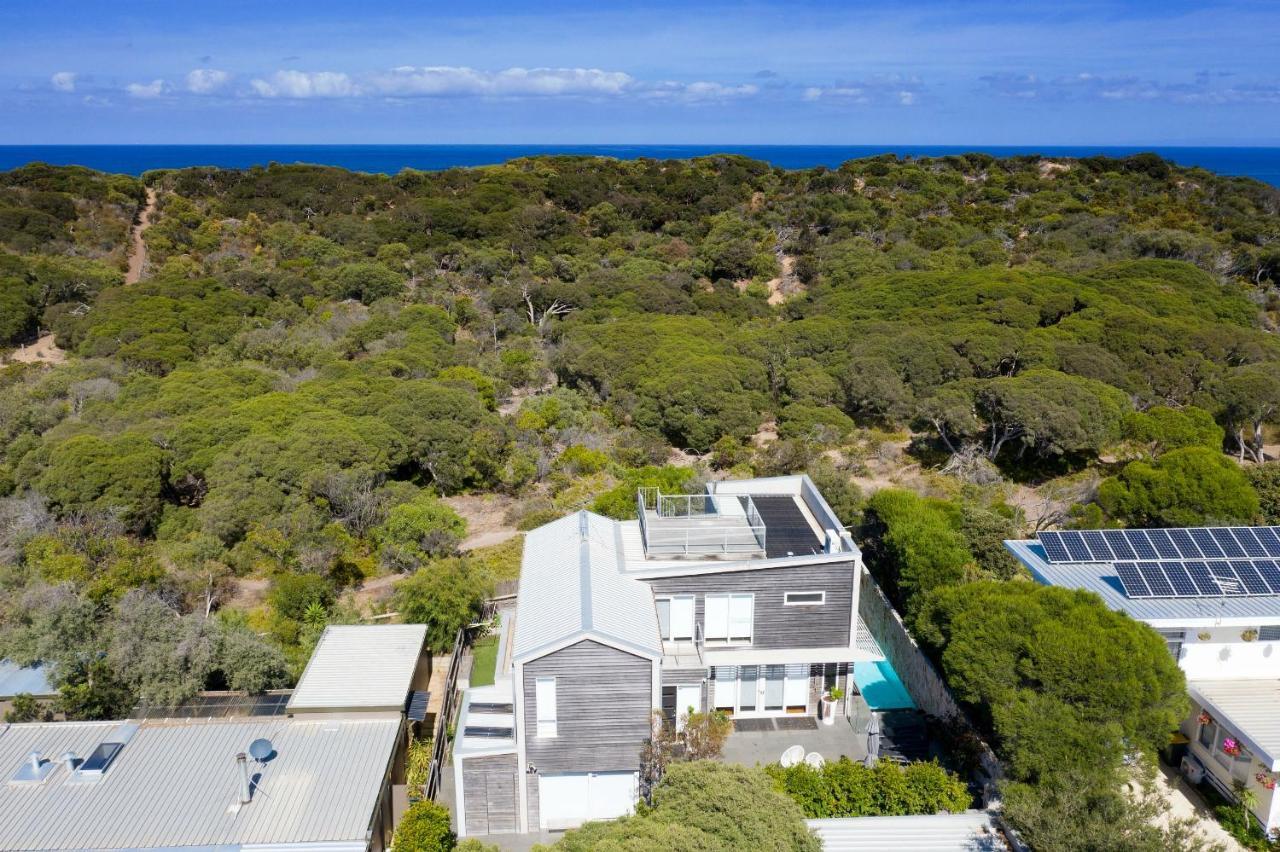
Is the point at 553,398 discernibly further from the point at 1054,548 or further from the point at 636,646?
the point at 636,646

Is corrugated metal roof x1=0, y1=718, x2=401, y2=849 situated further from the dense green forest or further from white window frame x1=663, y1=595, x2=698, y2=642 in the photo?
white window frame x1=663, y1=595, x2=698, y2=642

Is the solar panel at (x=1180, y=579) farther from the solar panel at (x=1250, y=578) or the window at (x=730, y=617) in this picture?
the window at (x=730, y=617)

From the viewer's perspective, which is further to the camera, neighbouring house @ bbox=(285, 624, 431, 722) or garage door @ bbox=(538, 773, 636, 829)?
neighbouring house @ bbox=(285, 624, 431, 722)

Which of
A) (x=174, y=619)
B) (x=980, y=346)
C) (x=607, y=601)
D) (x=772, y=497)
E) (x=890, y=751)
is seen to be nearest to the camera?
(x=607, y=601)

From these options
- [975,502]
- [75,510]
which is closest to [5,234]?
[75,510]

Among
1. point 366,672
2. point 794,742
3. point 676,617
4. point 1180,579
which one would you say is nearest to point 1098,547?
point 1180,579

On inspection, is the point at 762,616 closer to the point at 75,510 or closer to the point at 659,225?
the point at 75,510

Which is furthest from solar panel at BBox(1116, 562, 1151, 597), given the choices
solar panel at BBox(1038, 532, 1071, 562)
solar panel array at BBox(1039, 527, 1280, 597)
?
solar panel at BBox(1038, 532, 1071, 562)
